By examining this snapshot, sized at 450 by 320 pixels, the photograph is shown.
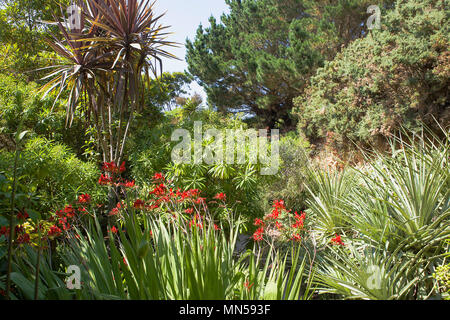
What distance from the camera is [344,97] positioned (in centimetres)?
845

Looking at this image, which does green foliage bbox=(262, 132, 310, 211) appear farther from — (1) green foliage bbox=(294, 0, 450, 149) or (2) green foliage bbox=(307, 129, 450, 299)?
(2) green foliage bbox=(307, 129, 450, 299)

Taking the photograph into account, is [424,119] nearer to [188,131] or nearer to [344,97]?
[344,97]

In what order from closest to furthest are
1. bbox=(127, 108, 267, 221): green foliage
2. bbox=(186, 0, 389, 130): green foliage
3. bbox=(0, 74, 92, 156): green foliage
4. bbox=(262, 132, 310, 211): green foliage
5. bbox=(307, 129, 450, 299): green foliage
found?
bbox=(307, 129, 450, 299): green foliage
bbox=(127, 108, 267, 221): green foliage
bbox=(0, 74, 92, 156): green foliage
bbox=(262, 132, 310, 211): green foliage
bbox=(186, 0, 389, 130): green foliage

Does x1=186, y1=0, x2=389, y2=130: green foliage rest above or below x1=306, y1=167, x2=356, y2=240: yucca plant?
above

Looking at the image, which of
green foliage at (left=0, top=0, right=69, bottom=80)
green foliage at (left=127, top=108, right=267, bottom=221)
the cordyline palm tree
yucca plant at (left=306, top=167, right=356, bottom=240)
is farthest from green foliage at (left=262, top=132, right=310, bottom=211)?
green foliage at (left=0, top=0, right=69, bottom=80)

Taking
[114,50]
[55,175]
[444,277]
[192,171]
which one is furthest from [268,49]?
[444,277]

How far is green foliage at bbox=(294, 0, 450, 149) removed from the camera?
6340 millimetres

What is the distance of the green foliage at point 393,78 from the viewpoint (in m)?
6.34

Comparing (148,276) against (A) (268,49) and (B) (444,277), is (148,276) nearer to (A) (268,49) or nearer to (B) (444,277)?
(B) (444,277)

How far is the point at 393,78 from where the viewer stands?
7004 millimetres

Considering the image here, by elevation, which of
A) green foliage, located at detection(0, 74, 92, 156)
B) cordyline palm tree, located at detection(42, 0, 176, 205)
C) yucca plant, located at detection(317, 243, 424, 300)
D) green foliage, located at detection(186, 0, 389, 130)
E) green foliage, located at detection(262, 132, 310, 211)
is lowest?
yucca plant, located at detection(317, 243, 424, 300)

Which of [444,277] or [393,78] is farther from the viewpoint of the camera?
[393,78]

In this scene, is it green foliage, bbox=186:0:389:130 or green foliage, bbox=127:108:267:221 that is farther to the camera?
green foliage, bbox=186:0:389:130
